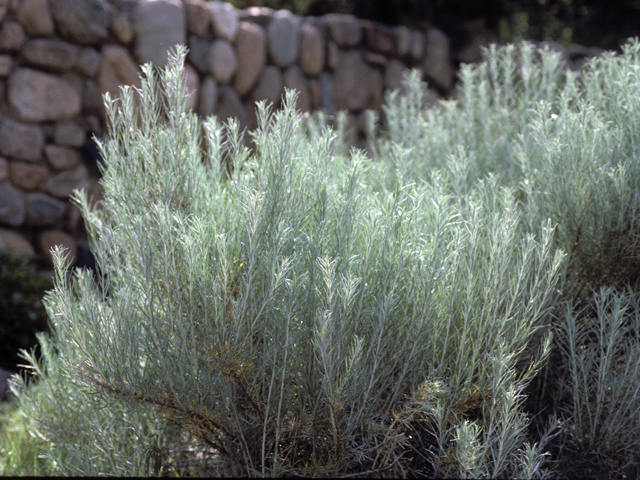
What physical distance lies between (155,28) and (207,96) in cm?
70

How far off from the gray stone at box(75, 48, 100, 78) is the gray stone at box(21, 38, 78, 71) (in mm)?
45

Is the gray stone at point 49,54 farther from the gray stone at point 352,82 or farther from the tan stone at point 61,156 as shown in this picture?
the gray stone at point 352,82

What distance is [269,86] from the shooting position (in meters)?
5.60

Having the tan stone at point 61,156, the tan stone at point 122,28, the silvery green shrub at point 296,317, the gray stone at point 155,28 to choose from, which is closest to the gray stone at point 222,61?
the gray stone at point 155,28

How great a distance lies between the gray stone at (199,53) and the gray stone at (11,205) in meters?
1.80

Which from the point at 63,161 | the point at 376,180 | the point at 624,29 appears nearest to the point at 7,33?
the point at 63,161

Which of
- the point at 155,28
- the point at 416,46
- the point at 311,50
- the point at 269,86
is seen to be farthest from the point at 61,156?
the point at 416,46

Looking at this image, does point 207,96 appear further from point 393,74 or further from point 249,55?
point 393,74

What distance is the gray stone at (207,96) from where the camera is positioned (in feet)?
16.8

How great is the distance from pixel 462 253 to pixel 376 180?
100cm

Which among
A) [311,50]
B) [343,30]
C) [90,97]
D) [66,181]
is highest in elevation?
[343,30]

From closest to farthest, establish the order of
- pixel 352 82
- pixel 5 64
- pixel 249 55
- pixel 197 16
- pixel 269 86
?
pixel 5 64, pixel 197 16, pixel 249 55, pixel 269 86, pixel 352 82

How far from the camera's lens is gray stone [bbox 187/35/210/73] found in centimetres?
498

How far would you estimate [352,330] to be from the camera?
1475 millimetres
